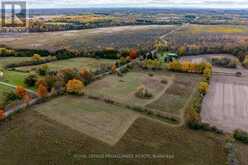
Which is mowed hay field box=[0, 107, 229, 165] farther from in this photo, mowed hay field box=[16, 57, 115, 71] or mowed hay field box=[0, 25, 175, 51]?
mowed hay field box=[0, 25, 175, 51]

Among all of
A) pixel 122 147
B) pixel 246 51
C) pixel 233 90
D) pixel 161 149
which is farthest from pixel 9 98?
pixel 246 51

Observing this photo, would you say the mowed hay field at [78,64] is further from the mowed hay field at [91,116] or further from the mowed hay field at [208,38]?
the mowed hay field at [208,38]

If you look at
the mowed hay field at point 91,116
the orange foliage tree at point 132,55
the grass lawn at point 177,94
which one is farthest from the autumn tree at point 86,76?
the orange foliage tree at point 132,55

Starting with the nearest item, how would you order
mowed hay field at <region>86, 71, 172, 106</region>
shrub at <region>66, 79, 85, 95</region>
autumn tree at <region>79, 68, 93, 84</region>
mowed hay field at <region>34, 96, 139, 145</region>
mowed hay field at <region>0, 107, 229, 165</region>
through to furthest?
mowed hay field at <region>0, 107, 229, 165</region> → mowed hay field at <region>34, 96, 139, 145</region> → shrub at <region>66, 79, 85, 95</region> → mowed hay field at <region>86, 71, 172, 106</region> → autumn tree at <region>79, 68, 93, 84</region>

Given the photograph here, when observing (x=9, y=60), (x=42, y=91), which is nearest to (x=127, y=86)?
(x=42, y=91)

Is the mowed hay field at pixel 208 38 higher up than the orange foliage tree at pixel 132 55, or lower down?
higher up

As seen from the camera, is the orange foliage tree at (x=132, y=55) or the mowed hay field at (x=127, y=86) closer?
the mowed hay field at (x=127, y=86)

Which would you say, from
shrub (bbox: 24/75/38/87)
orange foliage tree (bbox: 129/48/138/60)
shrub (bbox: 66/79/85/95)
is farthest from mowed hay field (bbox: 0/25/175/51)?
shrub (bbox: 66/79/85/95)
